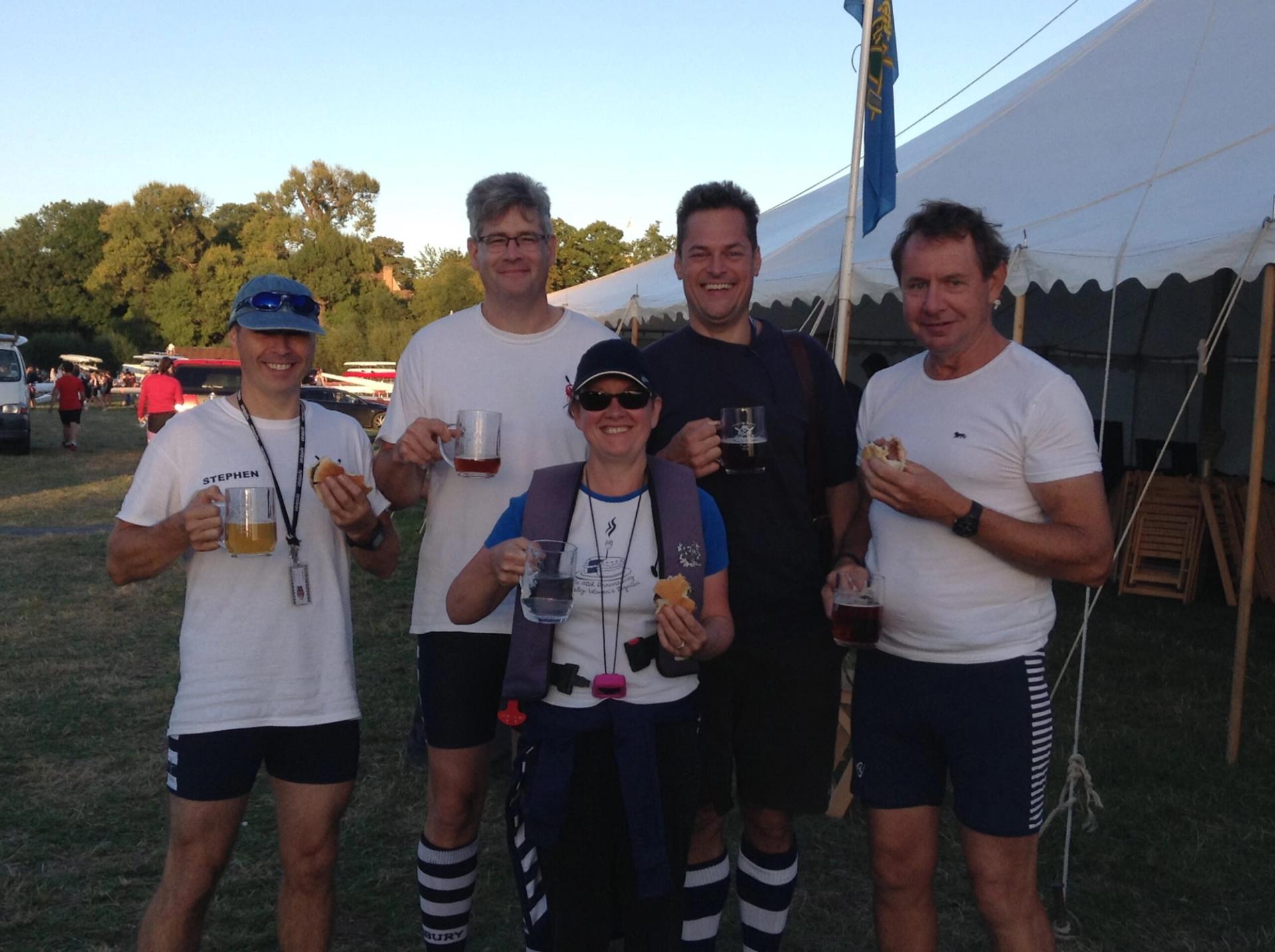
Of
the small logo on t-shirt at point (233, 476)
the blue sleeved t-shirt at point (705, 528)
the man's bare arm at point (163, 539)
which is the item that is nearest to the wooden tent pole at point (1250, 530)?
the blue sleeved t-shirt at point (705, 528)

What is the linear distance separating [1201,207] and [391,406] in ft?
14.6

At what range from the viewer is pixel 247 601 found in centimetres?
259

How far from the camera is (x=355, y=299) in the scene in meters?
59.7

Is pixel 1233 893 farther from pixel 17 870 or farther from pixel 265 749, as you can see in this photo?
pixel 17 870

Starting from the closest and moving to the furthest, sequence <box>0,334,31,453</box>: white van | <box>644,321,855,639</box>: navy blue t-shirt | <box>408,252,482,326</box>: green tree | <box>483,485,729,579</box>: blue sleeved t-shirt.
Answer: <box>483,485,729,579</box>: blue sleeved t-shirt → <box>644,321,855,639</box>: navy blue t-shirt → <box>0,334,31,453</box>: white van → <box>408,252,482,326</box>: green tree

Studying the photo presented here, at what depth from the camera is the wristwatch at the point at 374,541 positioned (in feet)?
8.91

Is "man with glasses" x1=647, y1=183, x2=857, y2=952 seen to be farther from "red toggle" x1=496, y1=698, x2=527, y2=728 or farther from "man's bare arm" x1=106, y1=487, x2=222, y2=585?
"man's bare arm" x1=106, y1=487, x2=222, y2=585

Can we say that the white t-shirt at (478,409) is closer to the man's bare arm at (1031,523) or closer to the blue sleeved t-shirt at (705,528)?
the blue sleeved t-shirt at (705,528)

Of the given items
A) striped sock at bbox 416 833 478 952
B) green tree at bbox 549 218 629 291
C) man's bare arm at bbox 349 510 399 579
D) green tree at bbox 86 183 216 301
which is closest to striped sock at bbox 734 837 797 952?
striped sock at bbox 416 833 478 952

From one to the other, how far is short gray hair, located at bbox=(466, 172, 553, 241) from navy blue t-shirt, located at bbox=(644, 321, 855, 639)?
529mm

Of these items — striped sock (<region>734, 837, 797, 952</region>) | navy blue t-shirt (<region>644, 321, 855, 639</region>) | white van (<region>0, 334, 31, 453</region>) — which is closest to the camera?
navy blue t-shirt (<region>644, 321, 855, 639</region>)

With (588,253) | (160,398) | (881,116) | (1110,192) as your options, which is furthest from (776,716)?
(588,253)

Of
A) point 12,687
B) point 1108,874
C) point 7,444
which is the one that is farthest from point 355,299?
point 1108,874

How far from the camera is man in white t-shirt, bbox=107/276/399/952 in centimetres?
250
